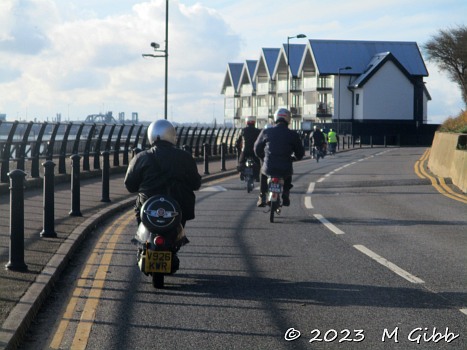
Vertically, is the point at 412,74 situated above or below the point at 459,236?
above

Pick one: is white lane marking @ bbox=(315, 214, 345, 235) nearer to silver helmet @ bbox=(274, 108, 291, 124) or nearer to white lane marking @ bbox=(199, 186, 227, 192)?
silver helmet @ bbox=(274, 108, 291, 124)

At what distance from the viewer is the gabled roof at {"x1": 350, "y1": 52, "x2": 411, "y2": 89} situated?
87.4 meters

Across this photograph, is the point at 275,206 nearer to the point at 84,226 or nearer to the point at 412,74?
the point at 84,226

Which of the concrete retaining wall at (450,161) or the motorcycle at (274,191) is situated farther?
the concrete retaining wall at (450,161)

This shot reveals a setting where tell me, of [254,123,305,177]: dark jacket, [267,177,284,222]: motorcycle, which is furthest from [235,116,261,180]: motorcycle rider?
[267,177,284,222]: motorcycle

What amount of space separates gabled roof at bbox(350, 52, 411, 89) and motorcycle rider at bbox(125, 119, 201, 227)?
261ft

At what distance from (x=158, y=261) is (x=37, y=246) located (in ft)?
9.95

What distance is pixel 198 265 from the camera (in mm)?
9945

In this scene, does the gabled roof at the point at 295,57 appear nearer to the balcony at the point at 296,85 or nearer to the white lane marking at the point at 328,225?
the balcony at the point at 296,85

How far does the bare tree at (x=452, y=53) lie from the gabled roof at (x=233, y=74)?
31501 millimetres

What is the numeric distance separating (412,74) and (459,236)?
80916 millimetres

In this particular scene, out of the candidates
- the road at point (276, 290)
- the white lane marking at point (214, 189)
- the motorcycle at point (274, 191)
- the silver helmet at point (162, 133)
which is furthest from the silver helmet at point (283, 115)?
the white lane marking at point (214, 189)

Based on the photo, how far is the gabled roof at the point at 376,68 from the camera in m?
87.4

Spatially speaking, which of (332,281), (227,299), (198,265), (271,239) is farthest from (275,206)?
(227,299)
